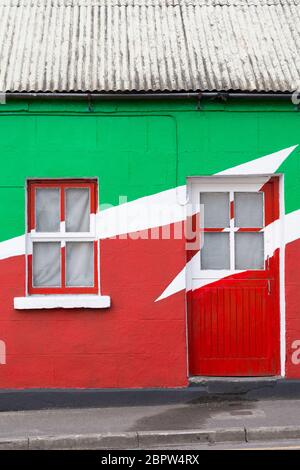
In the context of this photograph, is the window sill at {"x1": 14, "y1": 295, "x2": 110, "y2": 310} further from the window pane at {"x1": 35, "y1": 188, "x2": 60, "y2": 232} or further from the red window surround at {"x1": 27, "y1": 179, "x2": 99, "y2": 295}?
the window pane at {"x1": 35, "y1": 188, "x2": 60, "y2": 232}

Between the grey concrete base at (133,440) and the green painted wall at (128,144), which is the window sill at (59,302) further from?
the grey concrete base at (133,440)

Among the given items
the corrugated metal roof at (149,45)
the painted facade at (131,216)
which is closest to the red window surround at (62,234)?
the painted facade at (131,216)

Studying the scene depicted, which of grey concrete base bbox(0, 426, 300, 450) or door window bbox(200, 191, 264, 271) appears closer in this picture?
grey concrete base bbox(0, 426, 300, 450)

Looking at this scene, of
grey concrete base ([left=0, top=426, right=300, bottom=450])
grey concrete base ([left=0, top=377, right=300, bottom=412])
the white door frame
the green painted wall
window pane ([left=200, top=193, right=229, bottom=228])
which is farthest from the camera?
window pane ([left=200, top=193, right=229, bottom=228])

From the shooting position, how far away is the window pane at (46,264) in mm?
8992

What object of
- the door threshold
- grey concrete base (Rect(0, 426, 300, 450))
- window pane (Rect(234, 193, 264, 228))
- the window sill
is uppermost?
window pane (Rect(234, 193, 264, 228))

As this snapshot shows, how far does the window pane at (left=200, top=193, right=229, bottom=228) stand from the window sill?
5.35ft

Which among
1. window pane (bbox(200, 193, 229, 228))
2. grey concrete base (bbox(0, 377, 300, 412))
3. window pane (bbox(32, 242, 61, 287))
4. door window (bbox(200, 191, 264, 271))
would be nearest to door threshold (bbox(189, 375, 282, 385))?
grey concrete base (bbox(0, 377, 300, 412))

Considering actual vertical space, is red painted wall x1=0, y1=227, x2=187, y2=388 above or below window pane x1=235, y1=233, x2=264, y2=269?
below

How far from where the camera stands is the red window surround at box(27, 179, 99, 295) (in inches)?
351

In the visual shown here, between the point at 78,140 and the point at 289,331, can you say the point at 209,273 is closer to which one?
the point at 289,331

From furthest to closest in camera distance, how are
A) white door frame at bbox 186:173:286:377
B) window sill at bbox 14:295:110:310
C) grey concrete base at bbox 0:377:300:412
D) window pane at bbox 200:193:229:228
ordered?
window pane at bbox 200:193:229:228 < white door frame at bbox 186:173:286:377 < window sill at bbox 14:295:110:310 < grey concrete base at bbox 0:377:300:412

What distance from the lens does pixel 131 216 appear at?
8.84m

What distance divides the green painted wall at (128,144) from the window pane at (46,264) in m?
0.40
